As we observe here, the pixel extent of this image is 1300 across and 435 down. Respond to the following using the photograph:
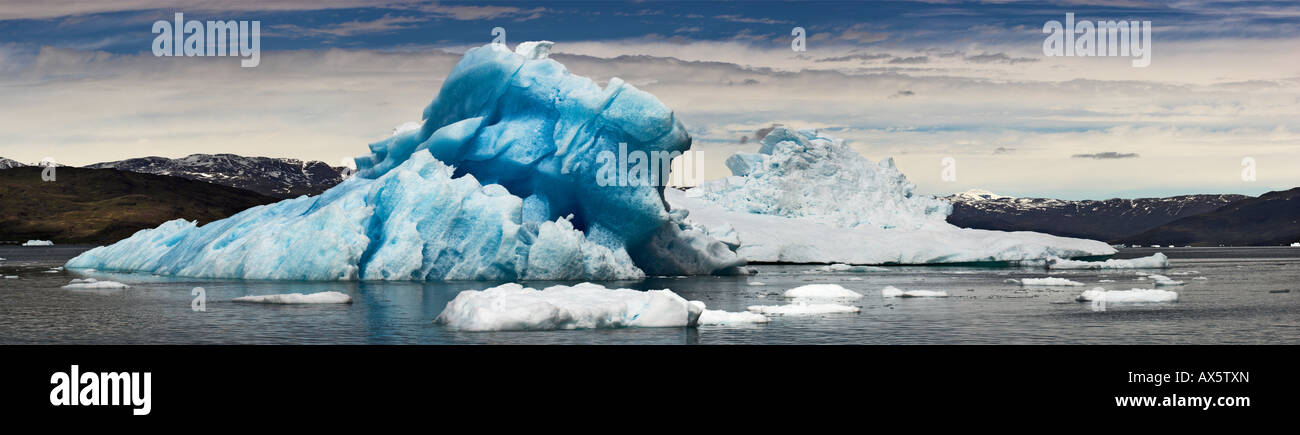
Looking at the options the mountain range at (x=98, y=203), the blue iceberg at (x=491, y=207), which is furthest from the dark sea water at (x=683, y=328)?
the mountain range at (x=98, y=203)

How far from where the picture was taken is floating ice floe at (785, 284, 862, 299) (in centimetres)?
2309

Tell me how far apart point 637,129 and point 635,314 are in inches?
542

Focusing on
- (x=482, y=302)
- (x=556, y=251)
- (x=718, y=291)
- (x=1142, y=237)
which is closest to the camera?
(x=482, y=302)

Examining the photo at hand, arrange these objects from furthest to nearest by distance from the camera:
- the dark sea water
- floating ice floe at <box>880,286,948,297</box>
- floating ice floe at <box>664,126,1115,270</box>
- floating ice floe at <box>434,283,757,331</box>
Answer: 1. floating ice floe at <box>664,126,1115,270</box>
2. floating ice floe at <box>880,286,948,297</box>
3. floating ice floe at <box>434,283,757,331</box>
4. the dark sea water

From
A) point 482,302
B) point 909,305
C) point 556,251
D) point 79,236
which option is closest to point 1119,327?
point 909,305

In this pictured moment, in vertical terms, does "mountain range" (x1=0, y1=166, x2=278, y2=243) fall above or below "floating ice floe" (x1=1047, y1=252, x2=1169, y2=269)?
above

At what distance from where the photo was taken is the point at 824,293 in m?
23.4

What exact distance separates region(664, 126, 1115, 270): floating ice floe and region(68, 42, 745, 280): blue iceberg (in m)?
13.6

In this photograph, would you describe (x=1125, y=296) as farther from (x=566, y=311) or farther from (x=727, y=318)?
(x=566, y=311)

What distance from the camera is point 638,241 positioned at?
31469mm

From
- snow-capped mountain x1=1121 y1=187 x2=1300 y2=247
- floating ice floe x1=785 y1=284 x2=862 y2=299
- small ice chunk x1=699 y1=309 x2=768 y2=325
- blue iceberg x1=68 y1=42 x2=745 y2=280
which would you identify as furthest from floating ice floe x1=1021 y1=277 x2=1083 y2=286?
snow-capped mountain x1=1121 y1=187 x2=1300 y2=247

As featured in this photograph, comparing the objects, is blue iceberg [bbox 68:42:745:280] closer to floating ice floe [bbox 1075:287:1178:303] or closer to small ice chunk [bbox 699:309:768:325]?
small ice chunk [bbox 699:309:768:325]

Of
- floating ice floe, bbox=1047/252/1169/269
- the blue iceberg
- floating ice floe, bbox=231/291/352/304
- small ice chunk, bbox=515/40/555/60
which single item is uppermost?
small ice chunk, bbox=515/40/555/60
